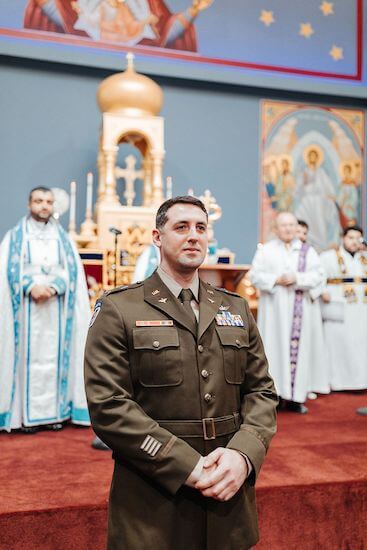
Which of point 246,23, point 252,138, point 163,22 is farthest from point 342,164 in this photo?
point 163,22

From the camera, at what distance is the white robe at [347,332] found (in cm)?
718

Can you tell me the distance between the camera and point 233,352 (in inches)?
87.2

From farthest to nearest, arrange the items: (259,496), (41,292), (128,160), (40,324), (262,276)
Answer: (128,160)
(262,276)
(40,324)
(41,292)
(259,496)

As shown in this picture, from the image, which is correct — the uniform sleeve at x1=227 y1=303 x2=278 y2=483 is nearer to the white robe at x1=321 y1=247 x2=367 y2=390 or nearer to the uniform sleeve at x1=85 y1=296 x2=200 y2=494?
the uniform sleeve at x1=85 y1=296 x2=200 y2=494

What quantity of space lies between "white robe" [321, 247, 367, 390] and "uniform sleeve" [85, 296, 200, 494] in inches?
215

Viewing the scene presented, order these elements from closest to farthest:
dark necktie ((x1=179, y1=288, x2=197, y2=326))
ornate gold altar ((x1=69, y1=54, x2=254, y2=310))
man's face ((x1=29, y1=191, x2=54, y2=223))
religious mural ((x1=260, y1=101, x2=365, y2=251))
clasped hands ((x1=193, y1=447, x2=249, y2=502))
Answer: clasped hands ((x1=193, y1=447, x2=249, y2=502)), dark necktie ((x1=179, y1=288, x2=197, y2=326)), man's face ((x1=29, y1=191, x2=54, y2=223)), ornate gold altar ((x1=69, y1=54, x2=254, y2=310)), religious mural ((x1=260, y1=101, x2=365, y2=251))

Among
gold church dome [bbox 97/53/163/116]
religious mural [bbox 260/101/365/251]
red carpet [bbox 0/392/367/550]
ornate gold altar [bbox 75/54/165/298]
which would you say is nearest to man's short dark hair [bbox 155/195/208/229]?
red carpet [bbox 0/392/367/550]

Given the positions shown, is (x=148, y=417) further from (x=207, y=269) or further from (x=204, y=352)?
(x=207, y=269)

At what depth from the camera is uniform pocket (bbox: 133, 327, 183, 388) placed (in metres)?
2.07

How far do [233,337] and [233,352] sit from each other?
58mm

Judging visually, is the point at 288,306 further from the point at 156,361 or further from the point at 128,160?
the point at 156,361

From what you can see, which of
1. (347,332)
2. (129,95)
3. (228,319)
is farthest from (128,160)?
(228,319)

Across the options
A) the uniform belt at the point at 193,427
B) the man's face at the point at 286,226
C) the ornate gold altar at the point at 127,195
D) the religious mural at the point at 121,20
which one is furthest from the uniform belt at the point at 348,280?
the uniform belt at the point at 193,427

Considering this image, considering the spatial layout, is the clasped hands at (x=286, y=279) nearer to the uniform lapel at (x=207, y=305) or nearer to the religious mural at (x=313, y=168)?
the religious mural at (x=313, y=168)
